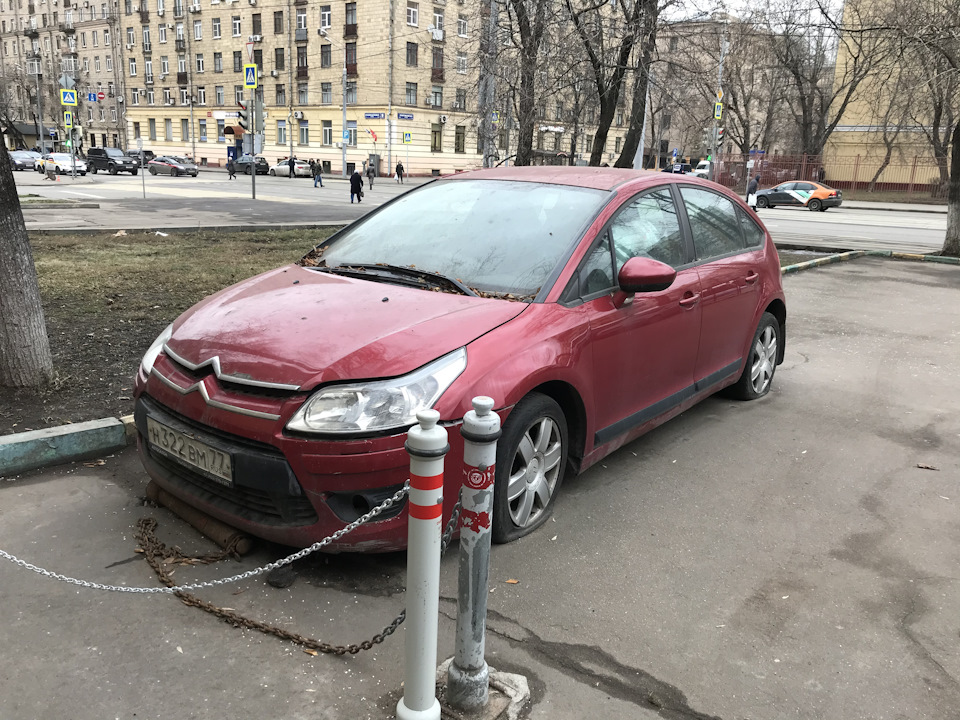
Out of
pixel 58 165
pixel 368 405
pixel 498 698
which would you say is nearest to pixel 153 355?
pixel 368 405

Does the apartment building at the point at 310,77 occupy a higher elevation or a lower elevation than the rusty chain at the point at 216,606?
higher

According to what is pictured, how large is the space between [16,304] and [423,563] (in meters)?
3.74

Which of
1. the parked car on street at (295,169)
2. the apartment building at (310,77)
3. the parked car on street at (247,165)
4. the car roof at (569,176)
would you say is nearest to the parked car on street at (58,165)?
the parked car on street at (247,165)

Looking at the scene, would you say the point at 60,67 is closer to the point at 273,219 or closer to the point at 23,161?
the point at 23,161

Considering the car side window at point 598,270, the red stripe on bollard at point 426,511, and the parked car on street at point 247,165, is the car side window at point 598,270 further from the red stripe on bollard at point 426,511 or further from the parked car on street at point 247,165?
the parked car on street at point 247,165

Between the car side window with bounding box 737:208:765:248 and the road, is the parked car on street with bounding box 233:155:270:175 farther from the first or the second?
the car side window with bounding box 737:208:765:248

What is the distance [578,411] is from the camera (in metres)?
3.65

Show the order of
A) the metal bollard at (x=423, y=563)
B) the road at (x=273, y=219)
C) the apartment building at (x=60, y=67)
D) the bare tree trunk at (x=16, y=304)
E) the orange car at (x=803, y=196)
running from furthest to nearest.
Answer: the apartment building at (x=60, y=67), the orange car at (x=803, y=196), the road at (x=273, y=219), the bare tree trunk at (x=16, y=304), the metal bollard at (x=423, y=563)

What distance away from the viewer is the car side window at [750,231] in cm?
540

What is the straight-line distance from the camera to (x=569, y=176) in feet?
14.6

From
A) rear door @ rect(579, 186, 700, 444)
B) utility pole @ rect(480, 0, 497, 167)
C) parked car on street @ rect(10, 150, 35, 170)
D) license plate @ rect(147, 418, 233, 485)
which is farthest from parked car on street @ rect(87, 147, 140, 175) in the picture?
license plate @ rect(147, 418, 233, 485)

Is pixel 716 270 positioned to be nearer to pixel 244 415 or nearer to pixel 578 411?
pixel 578 411

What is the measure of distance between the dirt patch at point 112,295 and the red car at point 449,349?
4.67 feet

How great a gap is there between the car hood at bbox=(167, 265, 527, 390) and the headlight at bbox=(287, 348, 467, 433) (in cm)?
5
